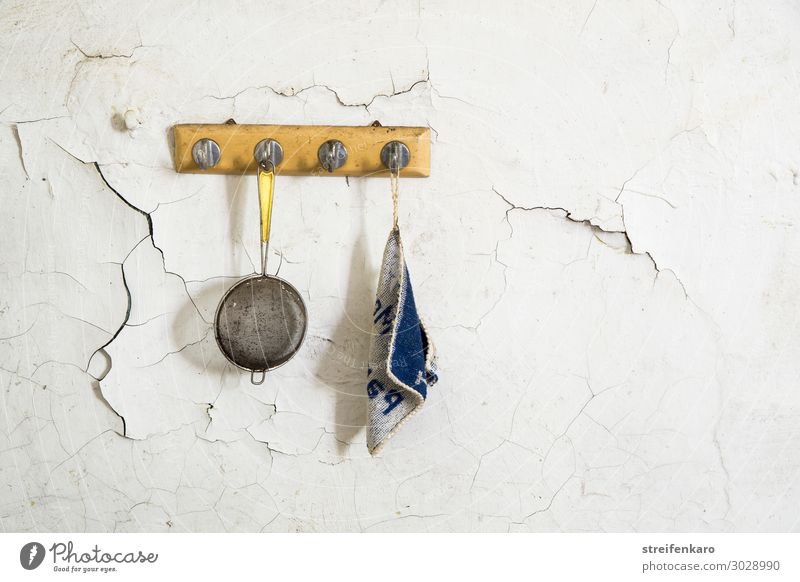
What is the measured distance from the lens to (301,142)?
0.97 metres

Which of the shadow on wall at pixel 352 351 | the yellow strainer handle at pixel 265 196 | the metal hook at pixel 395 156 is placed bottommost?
the shadow on wall at pixel 352 351

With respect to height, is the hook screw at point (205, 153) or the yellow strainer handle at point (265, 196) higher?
the hook screw at point (205, 153)

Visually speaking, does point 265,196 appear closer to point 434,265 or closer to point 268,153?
point 268,153

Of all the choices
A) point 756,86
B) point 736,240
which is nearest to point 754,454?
point 736,240

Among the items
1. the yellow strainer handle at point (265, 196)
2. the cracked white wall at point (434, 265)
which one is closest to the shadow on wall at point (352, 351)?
the cracked white wall at point (434, 265)

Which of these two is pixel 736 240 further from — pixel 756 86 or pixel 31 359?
pixel 31 359

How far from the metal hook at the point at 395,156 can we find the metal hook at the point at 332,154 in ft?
0.19

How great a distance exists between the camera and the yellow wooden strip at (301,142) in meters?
0.97

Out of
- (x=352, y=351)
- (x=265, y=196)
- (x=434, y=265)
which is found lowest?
(x=352, y=351)

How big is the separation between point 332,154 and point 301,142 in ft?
0.18

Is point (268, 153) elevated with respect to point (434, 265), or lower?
elevated

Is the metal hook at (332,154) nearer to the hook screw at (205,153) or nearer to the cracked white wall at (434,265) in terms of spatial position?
the cracked white wall at (434,265)

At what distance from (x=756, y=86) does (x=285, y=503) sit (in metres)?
0.95

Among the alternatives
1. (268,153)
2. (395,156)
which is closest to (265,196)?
(268,153)
